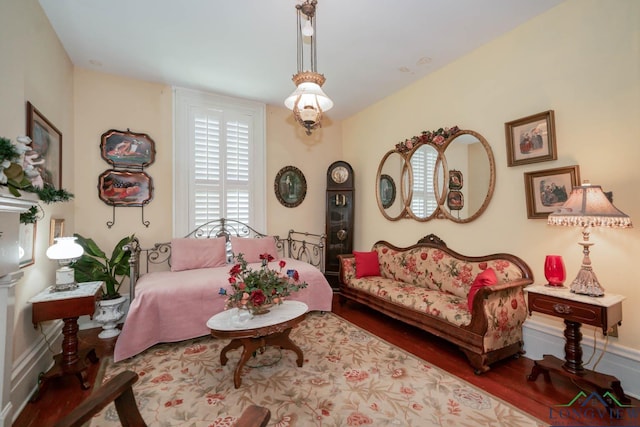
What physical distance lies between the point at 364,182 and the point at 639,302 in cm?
349

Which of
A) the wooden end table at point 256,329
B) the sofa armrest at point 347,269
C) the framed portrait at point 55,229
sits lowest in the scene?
the wooden end table at point 256,329

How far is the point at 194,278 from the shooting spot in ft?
10.7

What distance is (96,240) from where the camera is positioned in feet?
12.0

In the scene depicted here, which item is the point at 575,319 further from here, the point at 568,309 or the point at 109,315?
the point at 109,315

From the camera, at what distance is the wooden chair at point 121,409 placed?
3.06ft

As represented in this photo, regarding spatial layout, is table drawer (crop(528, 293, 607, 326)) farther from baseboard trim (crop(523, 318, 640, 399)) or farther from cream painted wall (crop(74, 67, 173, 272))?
cream painted wall (crop(74, 67, 173, 272))

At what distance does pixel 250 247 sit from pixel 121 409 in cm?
300

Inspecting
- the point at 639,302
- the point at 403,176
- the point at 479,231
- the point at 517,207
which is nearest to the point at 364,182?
the point at 403,176

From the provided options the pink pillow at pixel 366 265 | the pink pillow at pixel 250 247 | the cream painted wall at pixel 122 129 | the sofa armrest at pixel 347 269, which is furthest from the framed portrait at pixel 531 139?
the cream painted wall at pixel 122 129

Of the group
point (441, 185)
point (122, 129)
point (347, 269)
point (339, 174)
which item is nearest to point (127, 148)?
point (122, 129)

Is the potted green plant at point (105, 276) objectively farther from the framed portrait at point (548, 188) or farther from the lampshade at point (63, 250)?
the framed portrait at point (548, 188)

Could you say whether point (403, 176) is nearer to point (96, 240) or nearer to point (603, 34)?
point (603, 34)

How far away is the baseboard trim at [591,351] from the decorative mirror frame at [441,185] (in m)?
1.24

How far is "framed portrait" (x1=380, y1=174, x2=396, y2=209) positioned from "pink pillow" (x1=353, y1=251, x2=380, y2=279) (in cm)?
84
